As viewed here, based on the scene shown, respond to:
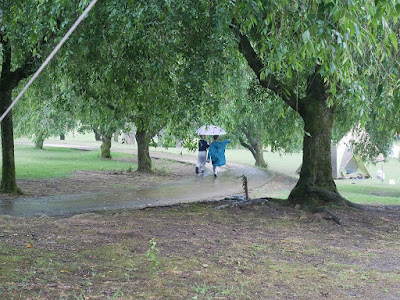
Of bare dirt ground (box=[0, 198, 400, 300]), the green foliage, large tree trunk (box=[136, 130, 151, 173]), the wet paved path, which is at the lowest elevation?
the wet paved path

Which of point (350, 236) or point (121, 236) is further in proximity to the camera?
point (350, 236)

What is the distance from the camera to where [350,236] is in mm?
8203

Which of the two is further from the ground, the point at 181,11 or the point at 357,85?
the point at 181,11

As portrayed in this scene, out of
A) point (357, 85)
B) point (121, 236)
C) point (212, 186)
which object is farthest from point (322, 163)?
point (212, 186)

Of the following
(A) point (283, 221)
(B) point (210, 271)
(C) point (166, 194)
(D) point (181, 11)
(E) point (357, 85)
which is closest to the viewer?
(B) point (210, 271)

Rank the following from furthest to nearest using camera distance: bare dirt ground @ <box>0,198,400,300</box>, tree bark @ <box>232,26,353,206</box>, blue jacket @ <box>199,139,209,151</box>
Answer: blue jacket @ <box>199,139,209,151</box> → tree bark @ <box>232,26,353,206</box> → bare dirt ground @ <box>0,198,400,300</box>

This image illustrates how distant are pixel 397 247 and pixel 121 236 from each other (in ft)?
13.2

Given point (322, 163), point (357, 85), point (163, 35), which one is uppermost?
point (163, 35)

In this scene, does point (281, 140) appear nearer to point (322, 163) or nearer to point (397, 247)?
point (322, 163)

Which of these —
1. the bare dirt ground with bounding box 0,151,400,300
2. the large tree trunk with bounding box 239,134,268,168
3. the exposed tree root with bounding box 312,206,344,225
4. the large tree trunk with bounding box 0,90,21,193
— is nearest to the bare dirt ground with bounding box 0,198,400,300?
the bare dirt ground with bounding box 0,151,400,300

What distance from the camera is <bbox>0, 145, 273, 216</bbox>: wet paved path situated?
11094mm

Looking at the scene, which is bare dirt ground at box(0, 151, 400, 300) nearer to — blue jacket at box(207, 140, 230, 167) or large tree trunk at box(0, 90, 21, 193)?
large tree trunk at box(0, 90, 21, 193)

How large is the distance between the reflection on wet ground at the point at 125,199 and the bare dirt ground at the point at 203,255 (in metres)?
2.05

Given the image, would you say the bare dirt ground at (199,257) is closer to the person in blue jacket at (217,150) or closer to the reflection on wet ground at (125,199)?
the reflection on wet ground at (125,199)
